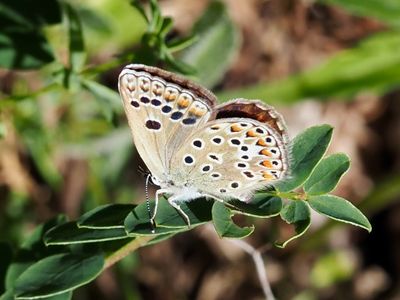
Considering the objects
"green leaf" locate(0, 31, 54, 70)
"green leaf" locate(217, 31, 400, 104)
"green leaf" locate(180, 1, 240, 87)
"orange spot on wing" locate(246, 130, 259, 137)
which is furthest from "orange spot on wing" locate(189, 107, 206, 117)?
"green leaf" locate(217, 31, 400, 104)

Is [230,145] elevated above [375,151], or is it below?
below

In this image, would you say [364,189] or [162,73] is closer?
[162,73]

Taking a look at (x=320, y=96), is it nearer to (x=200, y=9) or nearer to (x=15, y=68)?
(x=200, y=9)

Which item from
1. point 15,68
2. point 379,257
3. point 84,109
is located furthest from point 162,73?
point 379,257

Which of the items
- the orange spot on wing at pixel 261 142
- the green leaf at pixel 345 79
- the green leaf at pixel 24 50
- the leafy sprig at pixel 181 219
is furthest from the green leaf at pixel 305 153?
the green leaf at pixel 345 79

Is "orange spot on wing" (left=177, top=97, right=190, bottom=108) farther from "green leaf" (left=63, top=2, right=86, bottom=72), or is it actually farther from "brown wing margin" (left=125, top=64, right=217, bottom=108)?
"green leaf" (left=63, top=2, right=86, bottom=72)
